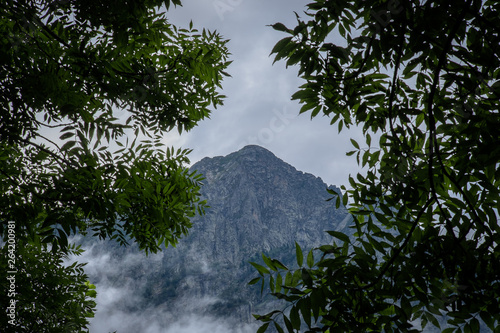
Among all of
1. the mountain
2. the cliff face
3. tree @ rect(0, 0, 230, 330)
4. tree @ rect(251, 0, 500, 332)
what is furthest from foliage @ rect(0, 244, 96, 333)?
the cliff face

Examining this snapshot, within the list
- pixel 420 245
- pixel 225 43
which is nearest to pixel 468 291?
pixel 420 245

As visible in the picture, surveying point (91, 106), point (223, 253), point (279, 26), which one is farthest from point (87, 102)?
point (223, 253)

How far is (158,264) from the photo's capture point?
121 meters

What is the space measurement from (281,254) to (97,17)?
4954 inches

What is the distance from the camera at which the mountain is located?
379ft

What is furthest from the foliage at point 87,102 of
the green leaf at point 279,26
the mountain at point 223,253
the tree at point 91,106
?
the mountain at point 223,253

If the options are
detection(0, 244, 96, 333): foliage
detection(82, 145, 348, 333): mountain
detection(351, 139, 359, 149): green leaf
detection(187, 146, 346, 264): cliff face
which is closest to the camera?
detection(351, 139, 359, 149): green leaf

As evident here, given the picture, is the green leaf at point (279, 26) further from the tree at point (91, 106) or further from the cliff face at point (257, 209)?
the cliff face at point (257, 209)

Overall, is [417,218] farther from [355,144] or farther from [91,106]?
[91,106]

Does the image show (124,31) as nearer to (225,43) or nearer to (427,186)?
(225,43)

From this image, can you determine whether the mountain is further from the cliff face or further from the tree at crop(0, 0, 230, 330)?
the tree at crop(0, 0, 230, 330)

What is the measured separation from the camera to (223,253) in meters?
122

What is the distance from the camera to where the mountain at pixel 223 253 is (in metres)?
116

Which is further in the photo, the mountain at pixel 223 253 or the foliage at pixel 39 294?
the mountain at pixel 223 253
